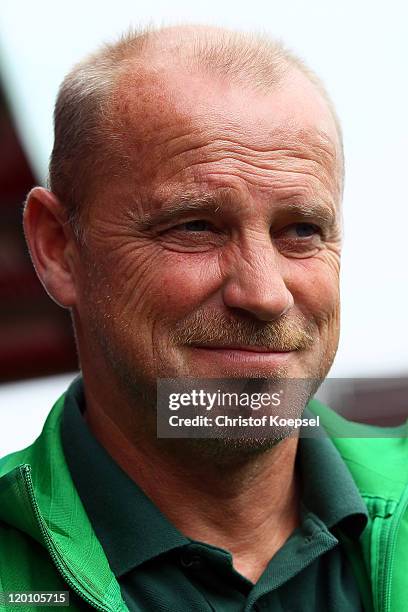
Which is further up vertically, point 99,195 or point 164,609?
point 99,195

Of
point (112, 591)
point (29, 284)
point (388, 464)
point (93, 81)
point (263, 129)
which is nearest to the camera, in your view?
point (112, 591)

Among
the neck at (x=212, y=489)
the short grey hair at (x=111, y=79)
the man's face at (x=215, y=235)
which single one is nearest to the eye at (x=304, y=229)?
the man's face at (x=215, y=235)

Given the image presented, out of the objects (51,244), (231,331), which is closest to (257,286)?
(231,331)

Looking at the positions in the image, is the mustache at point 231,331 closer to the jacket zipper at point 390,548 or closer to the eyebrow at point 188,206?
the eyebrow at point 188,206

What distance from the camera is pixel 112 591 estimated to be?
42.6 inches

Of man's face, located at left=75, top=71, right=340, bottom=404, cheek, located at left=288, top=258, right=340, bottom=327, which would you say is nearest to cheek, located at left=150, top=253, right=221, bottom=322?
man's face, located at left=75, top=71, right=340, bottom=404

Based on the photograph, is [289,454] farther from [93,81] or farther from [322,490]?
[93,81]

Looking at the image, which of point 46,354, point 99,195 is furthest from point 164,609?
point 46,354

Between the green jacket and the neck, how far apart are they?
11cm

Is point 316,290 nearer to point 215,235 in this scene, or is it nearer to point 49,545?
point 215,235

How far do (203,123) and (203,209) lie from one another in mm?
133

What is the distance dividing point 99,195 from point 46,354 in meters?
1.35

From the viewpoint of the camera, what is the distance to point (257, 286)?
44.1 inches

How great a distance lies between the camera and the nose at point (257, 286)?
1.12m
